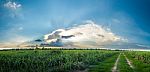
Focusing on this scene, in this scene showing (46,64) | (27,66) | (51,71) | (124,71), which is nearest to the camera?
(51,71)

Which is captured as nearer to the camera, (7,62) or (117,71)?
(117,71)

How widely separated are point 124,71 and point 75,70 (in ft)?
22.9

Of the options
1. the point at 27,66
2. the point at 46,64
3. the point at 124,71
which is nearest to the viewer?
the point at 124,71

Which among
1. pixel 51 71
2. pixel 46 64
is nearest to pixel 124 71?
pixel 51 71

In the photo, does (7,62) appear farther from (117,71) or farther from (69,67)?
(117,71)

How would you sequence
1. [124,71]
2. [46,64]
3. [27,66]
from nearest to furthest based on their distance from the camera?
[124,71] → [27,66] → [46,64]

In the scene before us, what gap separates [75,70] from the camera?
43.7 meters

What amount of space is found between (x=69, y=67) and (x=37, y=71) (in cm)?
632

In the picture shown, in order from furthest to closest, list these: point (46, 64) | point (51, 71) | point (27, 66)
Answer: point (46, 64) → point (27, 66) → point (51, 71)

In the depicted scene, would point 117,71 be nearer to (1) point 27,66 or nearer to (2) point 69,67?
(2) point 69,67

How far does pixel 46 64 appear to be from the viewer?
5031 cm

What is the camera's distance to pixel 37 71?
39.0 m

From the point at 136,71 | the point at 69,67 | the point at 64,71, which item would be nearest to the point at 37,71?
the point at 64,71

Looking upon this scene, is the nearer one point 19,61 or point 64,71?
point 64,71
